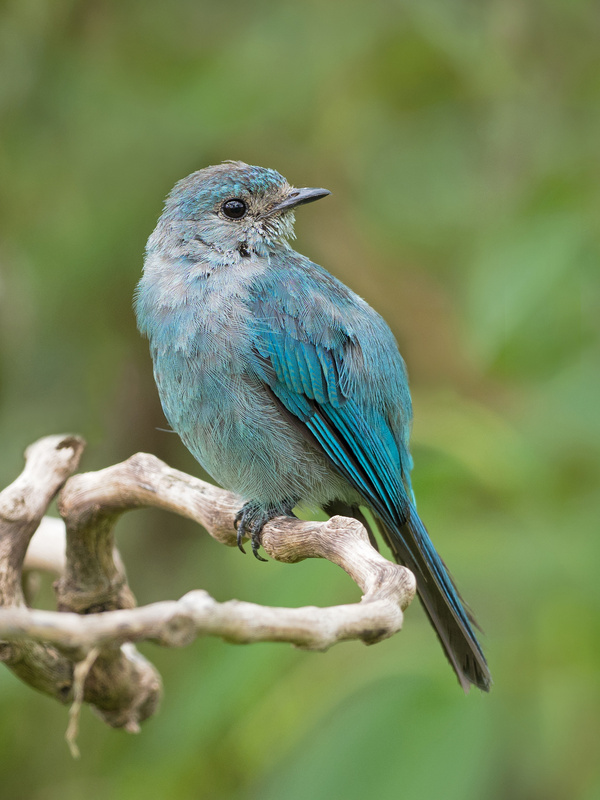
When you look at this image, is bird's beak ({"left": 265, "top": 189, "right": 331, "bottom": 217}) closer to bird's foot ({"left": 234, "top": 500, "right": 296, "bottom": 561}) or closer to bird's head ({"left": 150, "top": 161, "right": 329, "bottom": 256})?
bird's head ({"left": 150, "top": 161, "right": 329, "bottom": 256})

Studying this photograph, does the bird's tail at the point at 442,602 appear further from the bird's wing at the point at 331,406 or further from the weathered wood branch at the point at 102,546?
the weathered wood branch at the point at 102,546

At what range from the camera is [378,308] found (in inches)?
199

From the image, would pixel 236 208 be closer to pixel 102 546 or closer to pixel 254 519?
pixel 254 519

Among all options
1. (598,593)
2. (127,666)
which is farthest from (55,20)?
(598,593)

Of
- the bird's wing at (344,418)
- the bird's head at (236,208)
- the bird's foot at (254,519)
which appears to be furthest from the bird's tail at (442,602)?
the bird's head at (236,208)

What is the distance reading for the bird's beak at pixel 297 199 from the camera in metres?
3.50

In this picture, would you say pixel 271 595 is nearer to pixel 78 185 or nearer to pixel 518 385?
pixel 518 385

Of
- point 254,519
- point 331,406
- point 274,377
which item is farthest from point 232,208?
point 254,519

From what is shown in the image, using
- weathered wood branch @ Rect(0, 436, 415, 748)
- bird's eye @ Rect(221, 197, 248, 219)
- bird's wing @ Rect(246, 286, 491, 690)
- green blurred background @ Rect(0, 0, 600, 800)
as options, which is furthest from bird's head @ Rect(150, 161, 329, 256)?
A: weathered wood branch @ Rect(0, 436, 415, 748)

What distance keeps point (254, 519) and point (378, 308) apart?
6.83 ft

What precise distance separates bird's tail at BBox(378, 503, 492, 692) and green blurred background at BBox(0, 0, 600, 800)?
0.05 metres

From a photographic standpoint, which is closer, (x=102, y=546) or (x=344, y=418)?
(x=102, y=546)

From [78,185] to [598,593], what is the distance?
3.12 m

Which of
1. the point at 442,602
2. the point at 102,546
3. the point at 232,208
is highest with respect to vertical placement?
the point at 232,208
